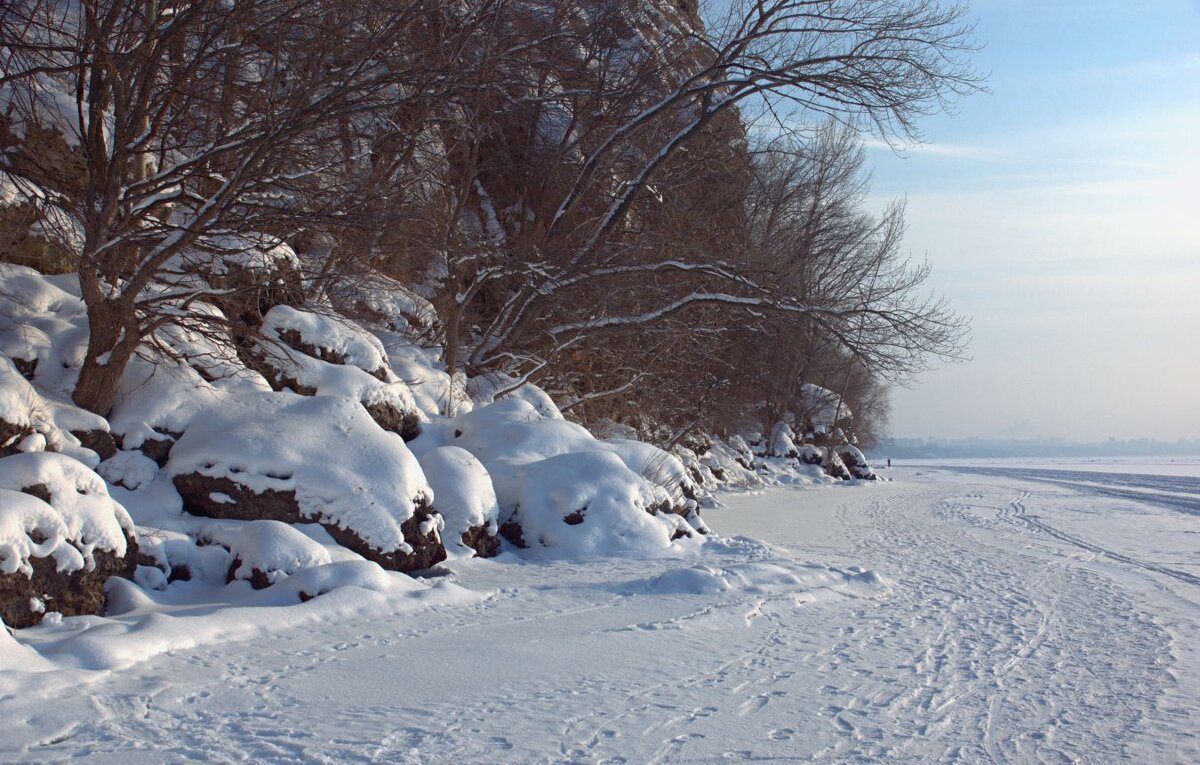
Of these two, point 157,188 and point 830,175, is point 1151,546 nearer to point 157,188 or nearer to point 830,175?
point 157,188

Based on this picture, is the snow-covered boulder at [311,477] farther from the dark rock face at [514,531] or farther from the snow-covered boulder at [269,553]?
the dark rock face at [514,531]

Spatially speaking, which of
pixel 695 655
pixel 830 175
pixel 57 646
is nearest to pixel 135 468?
pixel 57 646

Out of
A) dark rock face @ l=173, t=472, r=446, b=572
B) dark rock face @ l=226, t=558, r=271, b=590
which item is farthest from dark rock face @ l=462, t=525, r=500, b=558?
dark rock face @ l=226, t=558, r=271, b=590

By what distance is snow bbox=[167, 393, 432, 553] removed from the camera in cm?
793

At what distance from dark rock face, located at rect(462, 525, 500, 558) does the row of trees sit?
3249 millimetres

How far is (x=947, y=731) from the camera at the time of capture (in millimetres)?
4391

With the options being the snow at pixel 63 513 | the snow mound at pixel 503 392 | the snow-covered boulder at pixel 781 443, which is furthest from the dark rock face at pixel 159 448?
the snow-covered boulder at pixel 781 443

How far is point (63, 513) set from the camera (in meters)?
6.09

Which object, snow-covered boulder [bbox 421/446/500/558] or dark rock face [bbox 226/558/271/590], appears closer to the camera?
dark rock face [bbox 226/558/271/590]

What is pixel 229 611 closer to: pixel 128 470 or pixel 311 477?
pixel 311 477

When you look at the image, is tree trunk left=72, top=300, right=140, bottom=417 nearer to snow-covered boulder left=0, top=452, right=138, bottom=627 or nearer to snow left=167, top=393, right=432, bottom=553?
snow left=167, top=393, right=432, bottom=553

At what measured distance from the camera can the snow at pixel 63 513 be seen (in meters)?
5.63

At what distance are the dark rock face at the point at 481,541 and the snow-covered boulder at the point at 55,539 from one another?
3.36 metres

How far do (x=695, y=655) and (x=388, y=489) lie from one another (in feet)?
12.2
